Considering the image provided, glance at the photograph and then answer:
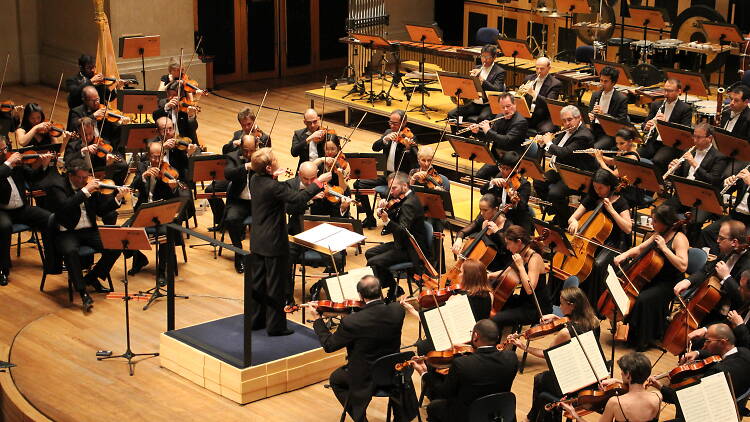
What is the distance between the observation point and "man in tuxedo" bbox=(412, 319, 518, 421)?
20.9 feet

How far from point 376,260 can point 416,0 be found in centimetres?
973

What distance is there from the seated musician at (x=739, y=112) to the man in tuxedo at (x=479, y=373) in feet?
16.0

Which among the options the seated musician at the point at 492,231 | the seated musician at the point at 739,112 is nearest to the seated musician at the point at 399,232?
the seated musician at the point at 492,231

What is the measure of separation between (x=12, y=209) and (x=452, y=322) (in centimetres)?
462

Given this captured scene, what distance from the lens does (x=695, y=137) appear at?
31.6 ft

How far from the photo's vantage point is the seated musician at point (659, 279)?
823cm

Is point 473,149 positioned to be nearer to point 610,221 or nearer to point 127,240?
point 610,221

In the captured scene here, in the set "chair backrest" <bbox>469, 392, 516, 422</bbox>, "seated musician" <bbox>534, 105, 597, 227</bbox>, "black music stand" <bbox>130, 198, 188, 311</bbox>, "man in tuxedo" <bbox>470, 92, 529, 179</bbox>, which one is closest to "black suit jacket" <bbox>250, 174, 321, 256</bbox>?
"black music stand" <bbox>130, 198, 188, 311</bbox>

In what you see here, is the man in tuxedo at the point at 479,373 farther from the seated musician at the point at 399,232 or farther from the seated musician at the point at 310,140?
the seated musician at the point at 310,140

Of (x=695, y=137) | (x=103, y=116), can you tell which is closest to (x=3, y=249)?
(x=103, y=116)

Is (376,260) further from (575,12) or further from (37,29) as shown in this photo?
(37,29)

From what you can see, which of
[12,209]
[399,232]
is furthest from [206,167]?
[399,232]

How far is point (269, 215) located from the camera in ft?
26.1

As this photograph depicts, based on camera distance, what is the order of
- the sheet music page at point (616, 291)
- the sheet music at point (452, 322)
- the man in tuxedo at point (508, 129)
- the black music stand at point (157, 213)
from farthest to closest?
1. the man in tuxedo at point (508, 129)
2. the black music stand at point (157, 213)
3. the sheet music page at point (616, 291)
4. the sheet music at point (452, 322)
